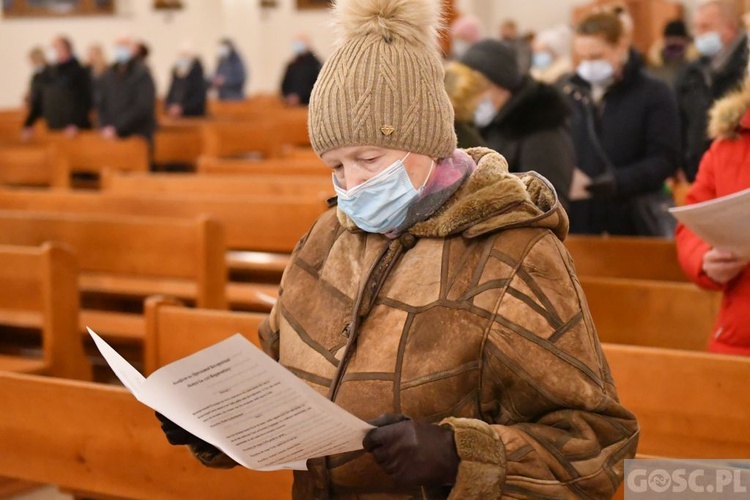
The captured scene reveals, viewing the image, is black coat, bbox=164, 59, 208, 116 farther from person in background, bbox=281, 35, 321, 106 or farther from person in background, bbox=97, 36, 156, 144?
person in background, bbox=97, 36, 156, 144

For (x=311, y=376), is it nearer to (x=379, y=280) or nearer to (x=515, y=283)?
(x=379, y=280)

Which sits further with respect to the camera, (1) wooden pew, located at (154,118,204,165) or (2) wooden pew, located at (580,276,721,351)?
(1) wooden pew, located at (154,118,204,165)


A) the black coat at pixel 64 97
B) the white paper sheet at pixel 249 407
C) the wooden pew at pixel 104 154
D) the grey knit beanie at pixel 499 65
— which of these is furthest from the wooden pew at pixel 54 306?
the black coat at pixel 64 97

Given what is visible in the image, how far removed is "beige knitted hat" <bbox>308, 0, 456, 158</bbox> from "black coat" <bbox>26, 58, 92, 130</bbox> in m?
11.2

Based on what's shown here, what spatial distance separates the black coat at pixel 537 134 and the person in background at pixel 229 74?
46.4 feet

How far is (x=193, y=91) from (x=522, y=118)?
437 inches

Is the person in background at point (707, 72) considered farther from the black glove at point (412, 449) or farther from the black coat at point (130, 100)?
the black coat at point (130, 100)

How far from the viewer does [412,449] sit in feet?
4.77

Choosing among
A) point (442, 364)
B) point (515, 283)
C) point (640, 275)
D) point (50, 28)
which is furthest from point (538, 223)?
point (50, 28)

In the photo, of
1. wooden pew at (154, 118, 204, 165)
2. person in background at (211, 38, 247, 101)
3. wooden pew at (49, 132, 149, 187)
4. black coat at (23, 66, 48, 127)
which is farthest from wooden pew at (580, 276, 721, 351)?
person in background at (211, 38, 247, 101)

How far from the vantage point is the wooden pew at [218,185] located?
6.26 meters

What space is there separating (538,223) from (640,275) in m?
2.79

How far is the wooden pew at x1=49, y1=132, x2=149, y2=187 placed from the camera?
8.45 meters

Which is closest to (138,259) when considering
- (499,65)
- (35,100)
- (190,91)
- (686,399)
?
(499,65)
